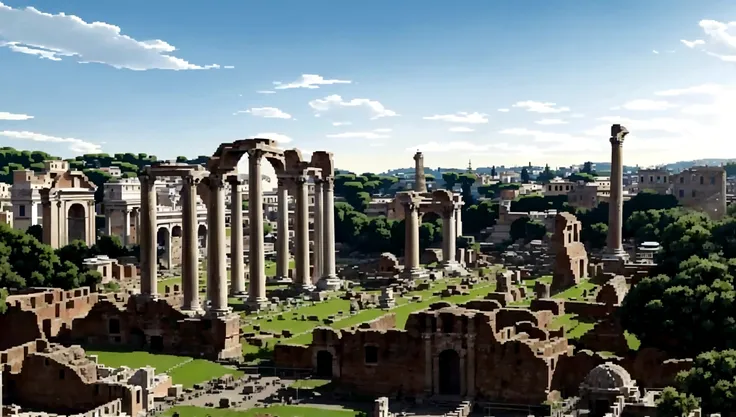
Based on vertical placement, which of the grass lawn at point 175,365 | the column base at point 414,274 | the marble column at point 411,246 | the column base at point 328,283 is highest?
the marble column at point 411,246

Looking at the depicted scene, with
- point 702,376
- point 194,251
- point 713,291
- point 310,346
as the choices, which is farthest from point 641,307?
point 194,251

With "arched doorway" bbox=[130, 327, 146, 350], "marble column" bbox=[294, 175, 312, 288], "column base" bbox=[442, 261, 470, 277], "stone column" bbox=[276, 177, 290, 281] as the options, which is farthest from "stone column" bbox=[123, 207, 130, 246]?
"arched doorway" bbox=[130, 327, 146, 350]

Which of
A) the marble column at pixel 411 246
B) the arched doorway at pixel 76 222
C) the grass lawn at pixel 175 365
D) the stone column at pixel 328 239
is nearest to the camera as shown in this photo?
the grass lawn at pixel 175 365

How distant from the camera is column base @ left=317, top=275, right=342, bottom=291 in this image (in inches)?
3076

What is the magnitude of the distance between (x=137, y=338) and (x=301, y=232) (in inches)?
769

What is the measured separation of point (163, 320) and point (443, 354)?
68.6 ft

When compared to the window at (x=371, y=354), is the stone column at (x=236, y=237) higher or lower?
higher

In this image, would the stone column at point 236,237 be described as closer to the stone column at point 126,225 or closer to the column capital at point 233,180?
the column capital at point 233,180

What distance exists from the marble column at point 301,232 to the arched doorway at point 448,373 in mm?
29509

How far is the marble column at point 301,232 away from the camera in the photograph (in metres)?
75.2

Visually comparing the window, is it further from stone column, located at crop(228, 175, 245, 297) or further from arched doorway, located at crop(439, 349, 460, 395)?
stone column, located at crop(228, 175, 245, 297)

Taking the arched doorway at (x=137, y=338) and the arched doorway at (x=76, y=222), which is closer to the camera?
the arched doorway at (x=137, y=338)

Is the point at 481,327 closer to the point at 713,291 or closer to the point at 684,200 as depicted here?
the point at 713,291

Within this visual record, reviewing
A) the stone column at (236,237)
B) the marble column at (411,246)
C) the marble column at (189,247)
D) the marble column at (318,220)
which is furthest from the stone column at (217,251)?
the marble column at (411,246)
